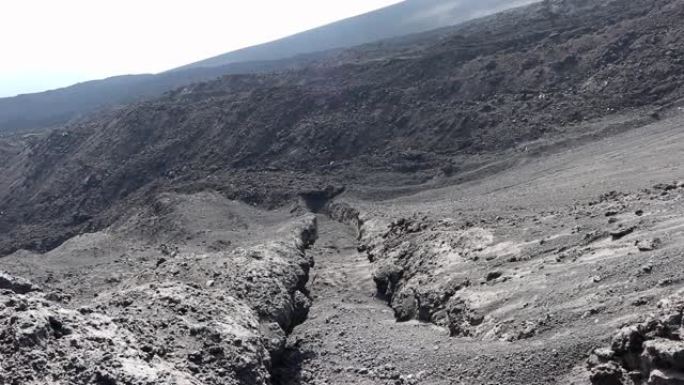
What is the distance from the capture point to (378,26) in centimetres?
11088

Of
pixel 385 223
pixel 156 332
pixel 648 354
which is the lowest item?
pixel 385 223

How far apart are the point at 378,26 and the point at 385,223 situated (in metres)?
94.0

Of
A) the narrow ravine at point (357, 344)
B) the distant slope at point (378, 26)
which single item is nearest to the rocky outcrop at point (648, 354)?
the narrow ravine at point (357, 344)

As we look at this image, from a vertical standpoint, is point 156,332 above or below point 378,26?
below

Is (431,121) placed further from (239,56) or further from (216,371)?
(239,56)

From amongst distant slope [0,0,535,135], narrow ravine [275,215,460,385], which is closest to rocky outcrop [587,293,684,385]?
narrow ravine [275,215,460,385]

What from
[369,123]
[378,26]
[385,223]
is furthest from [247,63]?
[385,223]

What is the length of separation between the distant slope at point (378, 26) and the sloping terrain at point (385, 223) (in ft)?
158

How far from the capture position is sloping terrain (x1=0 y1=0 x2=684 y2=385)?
9453mm

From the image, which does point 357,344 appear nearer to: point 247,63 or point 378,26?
point 247,63

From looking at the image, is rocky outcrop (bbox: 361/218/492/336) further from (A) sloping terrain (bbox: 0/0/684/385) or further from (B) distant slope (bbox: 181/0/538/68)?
(B) distant slope (bbox: 181/0/538/68)

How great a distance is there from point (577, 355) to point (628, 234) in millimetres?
4054

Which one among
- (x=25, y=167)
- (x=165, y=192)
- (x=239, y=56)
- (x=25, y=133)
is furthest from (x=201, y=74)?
(x=165, y=192)

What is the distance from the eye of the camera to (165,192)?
3350cm
